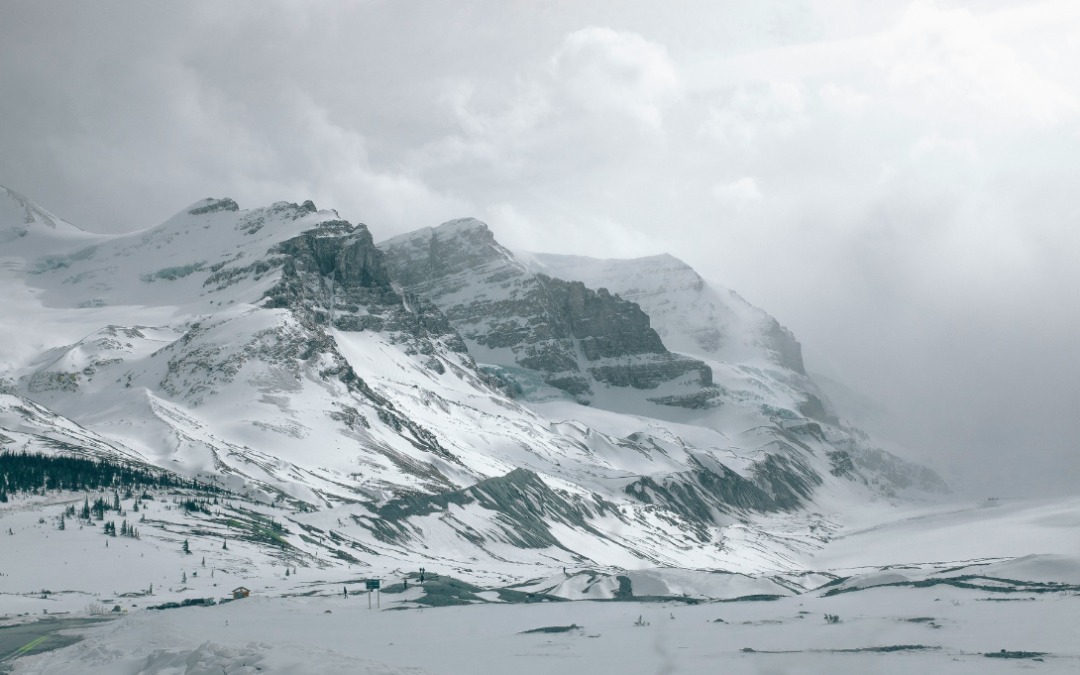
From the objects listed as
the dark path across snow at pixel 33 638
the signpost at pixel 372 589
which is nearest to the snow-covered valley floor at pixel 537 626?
the signpost at pixel 372 589

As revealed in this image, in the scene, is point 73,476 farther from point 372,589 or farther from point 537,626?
point 537,626

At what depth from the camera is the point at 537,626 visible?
45281 millimetres

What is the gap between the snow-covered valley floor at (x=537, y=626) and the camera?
33656 mm

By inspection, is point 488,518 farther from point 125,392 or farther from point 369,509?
point 125,392

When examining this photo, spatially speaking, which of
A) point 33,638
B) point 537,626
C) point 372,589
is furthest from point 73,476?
point 537,626

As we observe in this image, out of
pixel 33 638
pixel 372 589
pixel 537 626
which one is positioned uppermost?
pixel 33 638

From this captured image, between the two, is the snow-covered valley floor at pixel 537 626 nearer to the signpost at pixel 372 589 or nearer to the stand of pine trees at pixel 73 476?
the signpost at pixel 372 589

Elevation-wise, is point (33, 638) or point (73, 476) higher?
point (73, 476)

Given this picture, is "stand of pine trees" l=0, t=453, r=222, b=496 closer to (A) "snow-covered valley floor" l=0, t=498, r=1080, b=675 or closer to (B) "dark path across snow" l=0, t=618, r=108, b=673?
(A) "snow-covered valley floor" l=0, t=498, r=1080, b=675

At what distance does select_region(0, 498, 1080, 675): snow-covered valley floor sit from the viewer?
33.7 m

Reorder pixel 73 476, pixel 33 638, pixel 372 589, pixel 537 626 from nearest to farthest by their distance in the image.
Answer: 1. pixel 33 638
2. pixel 537 626
3. pixel 372 589
4. pixel 73 476

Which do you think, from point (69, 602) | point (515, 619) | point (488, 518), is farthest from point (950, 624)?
point (488, 518)

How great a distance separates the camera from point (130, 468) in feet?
434

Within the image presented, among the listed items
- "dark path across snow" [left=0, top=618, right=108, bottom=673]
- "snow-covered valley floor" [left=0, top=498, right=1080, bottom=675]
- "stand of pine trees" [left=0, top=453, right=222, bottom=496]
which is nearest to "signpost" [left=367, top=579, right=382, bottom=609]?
"snow-covered valley floor" [left=0, top=498, right=1080, bottom=675]
